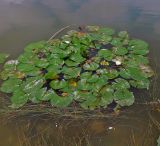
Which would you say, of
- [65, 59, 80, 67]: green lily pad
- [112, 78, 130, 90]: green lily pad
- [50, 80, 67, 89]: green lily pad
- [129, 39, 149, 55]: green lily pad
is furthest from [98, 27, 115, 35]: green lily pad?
[50, 80, 67, 89]: green lily pad

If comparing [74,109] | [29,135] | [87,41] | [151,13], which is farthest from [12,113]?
[151,13]

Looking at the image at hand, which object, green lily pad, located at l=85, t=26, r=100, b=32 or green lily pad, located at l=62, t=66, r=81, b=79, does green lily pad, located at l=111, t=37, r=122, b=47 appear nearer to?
green lily pad, located at l=85, t=26, r=100, b=32

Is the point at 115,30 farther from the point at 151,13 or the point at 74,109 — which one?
the point at 74,109

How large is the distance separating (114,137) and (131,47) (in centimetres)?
112

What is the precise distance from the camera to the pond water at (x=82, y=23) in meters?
2.47

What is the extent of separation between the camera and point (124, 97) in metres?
2.68

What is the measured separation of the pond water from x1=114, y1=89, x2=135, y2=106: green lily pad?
0.06 m

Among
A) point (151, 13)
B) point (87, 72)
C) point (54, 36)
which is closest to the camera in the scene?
point (87, 72)

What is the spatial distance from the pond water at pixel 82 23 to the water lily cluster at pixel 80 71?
120 mm

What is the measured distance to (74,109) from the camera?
2670 mm

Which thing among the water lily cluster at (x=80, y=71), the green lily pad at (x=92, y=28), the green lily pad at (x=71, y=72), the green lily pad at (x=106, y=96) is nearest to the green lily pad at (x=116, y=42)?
the water lily cluster at (x=80, y=71)

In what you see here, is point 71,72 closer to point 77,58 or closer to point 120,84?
point 77,58

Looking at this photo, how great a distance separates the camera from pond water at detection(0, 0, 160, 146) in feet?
8.11

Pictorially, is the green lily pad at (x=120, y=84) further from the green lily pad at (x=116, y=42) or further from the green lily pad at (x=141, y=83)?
the green lily pad at (x=116, y=42)
